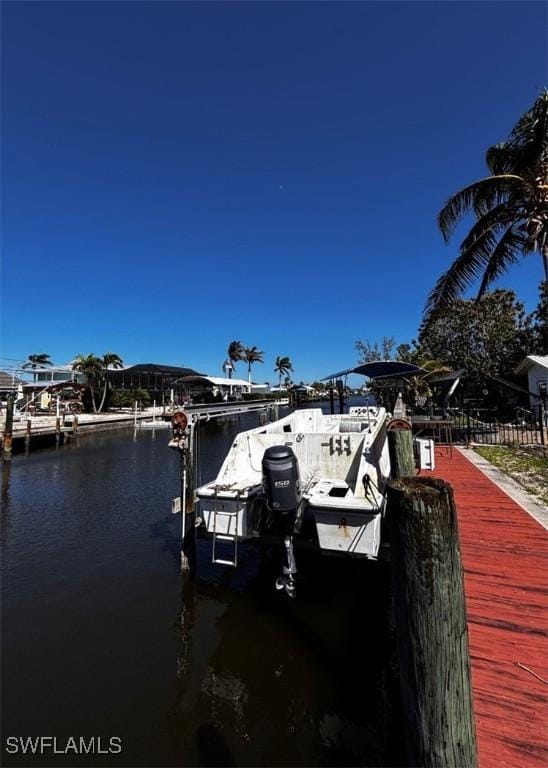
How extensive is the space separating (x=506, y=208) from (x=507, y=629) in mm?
12971

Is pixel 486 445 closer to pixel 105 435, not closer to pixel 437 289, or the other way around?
pixel 437 289

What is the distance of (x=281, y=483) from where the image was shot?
5078mm

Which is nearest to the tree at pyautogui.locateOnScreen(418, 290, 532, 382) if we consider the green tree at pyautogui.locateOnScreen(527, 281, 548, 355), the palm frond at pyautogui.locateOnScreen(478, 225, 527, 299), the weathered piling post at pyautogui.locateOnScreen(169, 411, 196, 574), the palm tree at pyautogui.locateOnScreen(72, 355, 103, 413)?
the green tree at pyautogui.locateOnScreen(527, 281, 548, 355)

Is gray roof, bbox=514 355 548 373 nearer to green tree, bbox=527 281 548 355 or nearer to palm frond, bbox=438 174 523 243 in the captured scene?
green tree, bbox=527 281 548 355

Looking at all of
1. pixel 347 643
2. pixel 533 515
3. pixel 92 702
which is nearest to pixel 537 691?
pixel 347 643

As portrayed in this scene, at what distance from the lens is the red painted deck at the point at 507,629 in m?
2.65

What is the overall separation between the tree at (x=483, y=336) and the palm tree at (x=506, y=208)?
9989 millimetres

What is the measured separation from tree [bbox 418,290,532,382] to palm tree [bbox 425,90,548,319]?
32.8ft

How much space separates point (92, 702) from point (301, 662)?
2.48 metres

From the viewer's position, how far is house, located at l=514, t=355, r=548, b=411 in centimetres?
1831

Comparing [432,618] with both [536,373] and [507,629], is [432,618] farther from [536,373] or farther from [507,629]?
[536,373]

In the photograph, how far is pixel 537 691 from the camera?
2980 mm

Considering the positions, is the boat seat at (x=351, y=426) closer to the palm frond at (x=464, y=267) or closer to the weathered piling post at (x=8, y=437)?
the palm frond at (x=464, y=267)

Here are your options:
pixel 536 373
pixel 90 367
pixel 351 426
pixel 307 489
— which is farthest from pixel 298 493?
pixel 90 367
